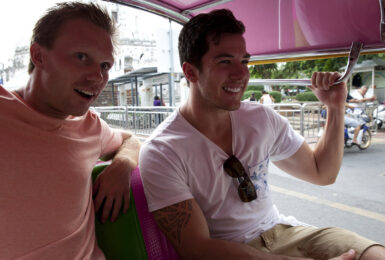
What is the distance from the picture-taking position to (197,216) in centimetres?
135

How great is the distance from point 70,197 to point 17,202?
180 mm

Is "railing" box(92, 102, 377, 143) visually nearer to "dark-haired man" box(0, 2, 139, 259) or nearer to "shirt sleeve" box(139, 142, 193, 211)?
"shirt sleeve" box(139, 142, 193, 211)

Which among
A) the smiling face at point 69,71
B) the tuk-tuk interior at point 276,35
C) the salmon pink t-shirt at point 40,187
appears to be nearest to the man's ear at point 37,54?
the smiling face at point 69,71

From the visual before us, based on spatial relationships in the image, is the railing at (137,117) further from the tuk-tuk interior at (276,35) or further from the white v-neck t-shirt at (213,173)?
the white v-neck t-shirt at (213,173)

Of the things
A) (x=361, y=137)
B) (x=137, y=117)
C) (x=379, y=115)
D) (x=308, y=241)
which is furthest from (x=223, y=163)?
(x=379, y=115)

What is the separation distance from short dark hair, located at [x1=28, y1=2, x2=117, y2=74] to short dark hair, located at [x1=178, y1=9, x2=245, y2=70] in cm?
42

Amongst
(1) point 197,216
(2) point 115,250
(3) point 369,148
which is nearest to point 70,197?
(2) point 115,250

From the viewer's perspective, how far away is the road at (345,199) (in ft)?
10.8

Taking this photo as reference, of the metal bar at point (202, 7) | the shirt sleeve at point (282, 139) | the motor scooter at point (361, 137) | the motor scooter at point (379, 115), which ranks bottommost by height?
the motor scooter at point (361, 137)

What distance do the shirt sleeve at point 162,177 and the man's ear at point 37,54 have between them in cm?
61

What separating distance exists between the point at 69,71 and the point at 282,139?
1.16 meters

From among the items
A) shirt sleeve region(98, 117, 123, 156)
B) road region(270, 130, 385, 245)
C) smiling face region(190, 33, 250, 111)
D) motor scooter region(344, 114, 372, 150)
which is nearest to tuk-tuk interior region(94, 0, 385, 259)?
shirt sleeve region(98, 117, 123, 156)

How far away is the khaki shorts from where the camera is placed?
1.46 metres

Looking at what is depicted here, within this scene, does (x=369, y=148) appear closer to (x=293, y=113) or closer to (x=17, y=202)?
(x=293, y=113)
